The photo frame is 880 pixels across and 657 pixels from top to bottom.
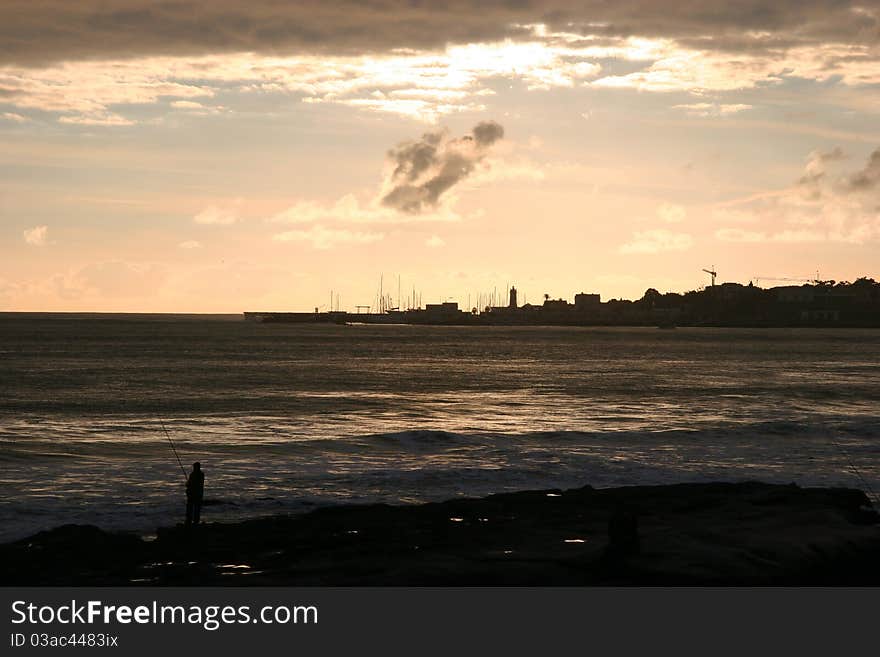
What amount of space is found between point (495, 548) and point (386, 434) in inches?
997

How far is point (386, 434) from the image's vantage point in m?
46.1

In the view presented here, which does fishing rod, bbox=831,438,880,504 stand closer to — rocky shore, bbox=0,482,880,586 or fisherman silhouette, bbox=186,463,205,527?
rocky shore, bbox=0,482,880,586

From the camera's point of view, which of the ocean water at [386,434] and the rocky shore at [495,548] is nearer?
the rocky shore at [495,548]

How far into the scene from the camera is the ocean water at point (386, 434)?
104ft

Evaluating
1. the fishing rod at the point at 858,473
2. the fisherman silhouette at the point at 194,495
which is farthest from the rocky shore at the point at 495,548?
the fishing rod at the point at 858,473

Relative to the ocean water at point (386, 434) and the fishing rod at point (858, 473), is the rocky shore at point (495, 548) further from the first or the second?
the fishing rod at point (858, 473)

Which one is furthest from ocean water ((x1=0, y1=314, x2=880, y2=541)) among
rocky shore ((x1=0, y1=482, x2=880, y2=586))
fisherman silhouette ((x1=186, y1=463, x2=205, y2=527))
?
rocky shore ((x1=0, y1=482, x2=880, y2=586))

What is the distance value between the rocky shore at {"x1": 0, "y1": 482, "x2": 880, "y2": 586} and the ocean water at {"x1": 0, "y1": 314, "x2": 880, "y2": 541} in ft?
12.0

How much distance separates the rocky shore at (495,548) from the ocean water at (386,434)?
3.66 m

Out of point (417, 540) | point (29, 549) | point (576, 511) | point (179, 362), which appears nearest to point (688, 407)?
point (576, 511)

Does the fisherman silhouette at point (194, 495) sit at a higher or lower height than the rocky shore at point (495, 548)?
higher

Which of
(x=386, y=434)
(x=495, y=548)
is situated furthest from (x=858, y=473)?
(x=386, y=434)

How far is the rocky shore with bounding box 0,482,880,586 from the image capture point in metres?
18.7

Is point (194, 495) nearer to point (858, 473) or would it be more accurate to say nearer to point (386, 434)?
point (386, 434)
